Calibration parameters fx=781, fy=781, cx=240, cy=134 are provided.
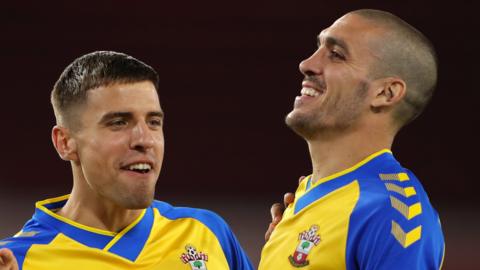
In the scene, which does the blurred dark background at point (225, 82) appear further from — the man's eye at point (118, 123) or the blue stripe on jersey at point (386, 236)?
the blue stripe on jersey at point (386, 236)

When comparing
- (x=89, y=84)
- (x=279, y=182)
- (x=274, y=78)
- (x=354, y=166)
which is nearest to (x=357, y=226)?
(x=354, y=166)

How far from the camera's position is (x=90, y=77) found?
2.46 m

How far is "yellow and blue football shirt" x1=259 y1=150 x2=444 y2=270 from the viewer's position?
86.3 inches

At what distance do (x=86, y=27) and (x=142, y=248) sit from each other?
495 cm

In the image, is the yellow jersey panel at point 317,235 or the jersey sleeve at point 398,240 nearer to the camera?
the jersey sleeve at point 398,240

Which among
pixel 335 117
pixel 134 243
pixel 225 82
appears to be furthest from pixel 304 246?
pixel 225 82

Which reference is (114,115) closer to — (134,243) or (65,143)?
(65,143)

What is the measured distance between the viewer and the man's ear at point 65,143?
250 centimetres

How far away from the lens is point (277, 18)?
23.8 feet

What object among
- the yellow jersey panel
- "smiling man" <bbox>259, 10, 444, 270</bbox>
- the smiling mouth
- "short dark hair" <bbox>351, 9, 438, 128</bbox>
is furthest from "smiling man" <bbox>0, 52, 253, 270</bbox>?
"short dark hair" <bbox>351, 9, 438, 128</bbox>

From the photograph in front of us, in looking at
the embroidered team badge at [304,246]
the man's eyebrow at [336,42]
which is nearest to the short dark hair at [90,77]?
the man's eyebrow at [336,42]

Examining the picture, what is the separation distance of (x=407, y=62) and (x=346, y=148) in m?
0.35

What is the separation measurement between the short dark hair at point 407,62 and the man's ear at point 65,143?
39.4 inches

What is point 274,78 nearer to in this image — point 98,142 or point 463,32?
point 463,32
